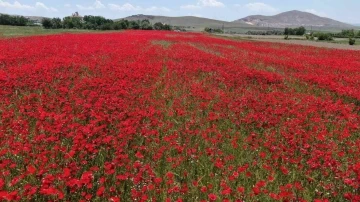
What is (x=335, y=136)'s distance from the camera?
23.8 feet

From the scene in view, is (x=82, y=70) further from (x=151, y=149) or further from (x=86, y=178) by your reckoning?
(x=86, y=178)

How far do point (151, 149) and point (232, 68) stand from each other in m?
10.7

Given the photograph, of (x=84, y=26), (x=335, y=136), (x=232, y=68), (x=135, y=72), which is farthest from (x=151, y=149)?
(x=84, y=26)

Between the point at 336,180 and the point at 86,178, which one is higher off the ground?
the point at 86,178

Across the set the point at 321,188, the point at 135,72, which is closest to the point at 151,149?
the point at 321,188

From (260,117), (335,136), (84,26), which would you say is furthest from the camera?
(84,26)

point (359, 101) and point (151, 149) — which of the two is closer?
point (151, 149)

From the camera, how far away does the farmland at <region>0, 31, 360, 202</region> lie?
4.42 metres

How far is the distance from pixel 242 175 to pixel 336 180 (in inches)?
63.2

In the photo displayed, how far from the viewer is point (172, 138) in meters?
6.04

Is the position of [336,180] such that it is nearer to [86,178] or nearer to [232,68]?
[86,178]

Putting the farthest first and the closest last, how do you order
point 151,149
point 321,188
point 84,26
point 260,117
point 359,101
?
point 84,26 < point 359,101 < point 260,117 < point 151,149 < point 321,188

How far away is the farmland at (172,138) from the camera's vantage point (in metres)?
4.42

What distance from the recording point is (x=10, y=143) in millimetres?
5160
